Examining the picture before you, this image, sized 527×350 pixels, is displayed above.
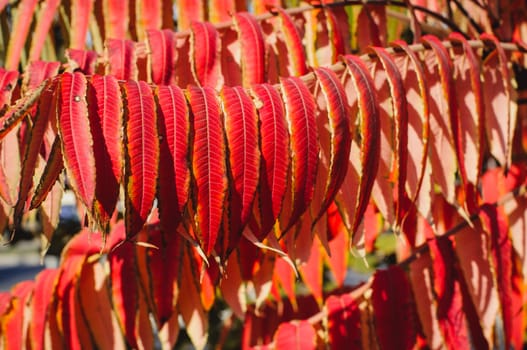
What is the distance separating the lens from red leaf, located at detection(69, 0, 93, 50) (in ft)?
4.41

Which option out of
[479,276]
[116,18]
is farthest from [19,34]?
[479,276]

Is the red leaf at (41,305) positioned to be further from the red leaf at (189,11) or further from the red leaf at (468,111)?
the red leaf at (468,111)

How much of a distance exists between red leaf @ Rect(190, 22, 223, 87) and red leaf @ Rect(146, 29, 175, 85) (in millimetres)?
33

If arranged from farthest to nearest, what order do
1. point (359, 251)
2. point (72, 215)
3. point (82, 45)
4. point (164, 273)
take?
point (72, 215)
point (82, 45)
point (164, 273)
point (359, 251)

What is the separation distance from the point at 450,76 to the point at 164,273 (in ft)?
1.73

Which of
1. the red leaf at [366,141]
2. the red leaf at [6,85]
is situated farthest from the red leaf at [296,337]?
the red leaf at [6,85]

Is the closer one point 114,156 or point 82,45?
point 114,156

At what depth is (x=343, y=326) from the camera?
124 centimetres

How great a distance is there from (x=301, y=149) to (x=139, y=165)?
190 millimetres

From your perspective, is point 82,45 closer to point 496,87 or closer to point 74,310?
point 74,310

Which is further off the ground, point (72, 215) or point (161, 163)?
point (161, 163)

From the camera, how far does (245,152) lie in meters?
0.84

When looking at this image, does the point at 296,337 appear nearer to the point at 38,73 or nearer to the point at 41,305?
the point at 41,305

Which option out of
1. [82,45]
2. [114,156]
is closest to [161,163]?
[114,156]
